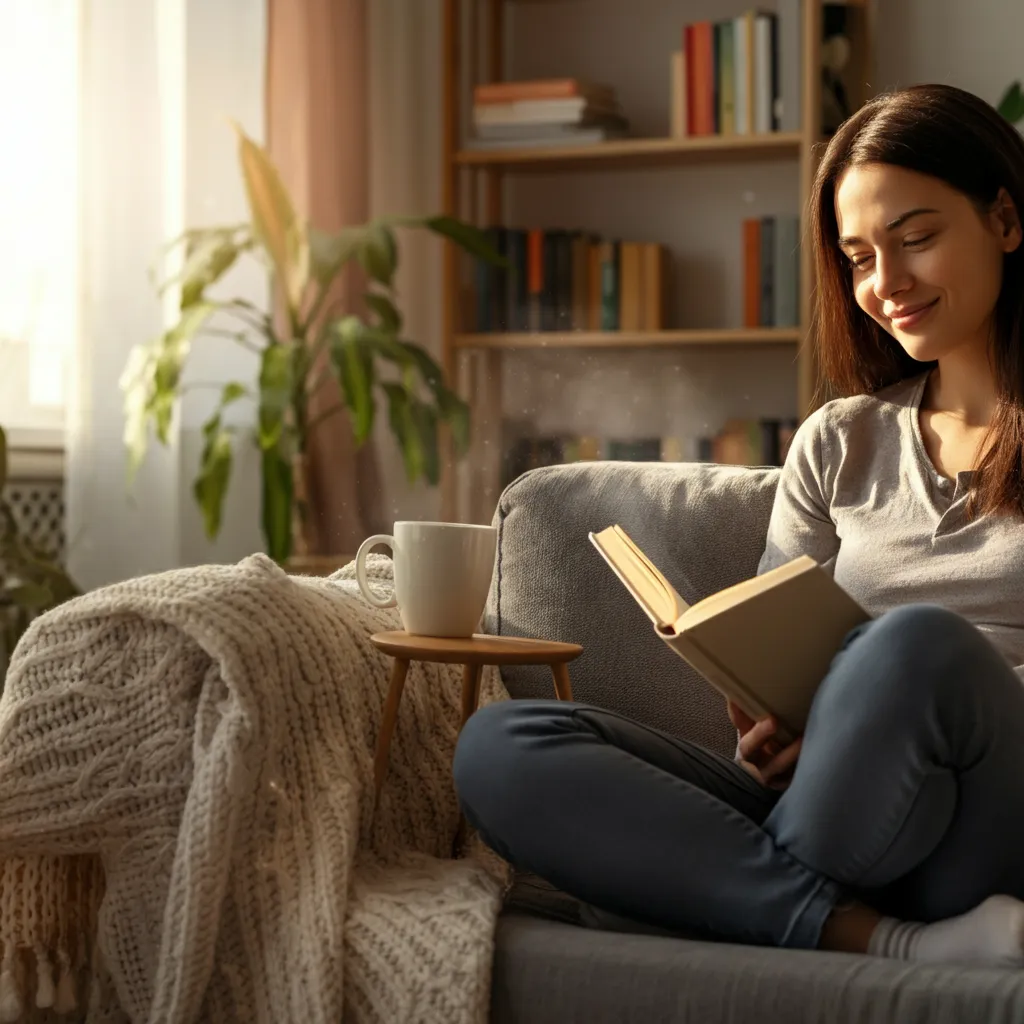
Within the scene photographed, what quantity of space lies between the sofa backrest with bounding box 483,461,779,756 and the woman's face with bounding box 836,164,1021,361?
9.5 inches

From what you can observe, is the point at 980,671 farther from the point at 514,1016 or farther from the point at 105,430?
the point at 105,430

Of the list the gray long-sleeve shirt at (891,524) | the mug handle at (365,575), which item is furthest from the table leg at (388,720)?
the gray long-sleeve shirt at (891,524)

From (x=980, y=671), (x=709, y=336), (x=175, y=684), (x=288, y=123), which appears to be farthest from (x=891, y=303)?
(x=288, y=123)

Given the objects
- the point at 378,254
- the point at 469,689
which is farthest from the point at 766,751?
the point at 378,254

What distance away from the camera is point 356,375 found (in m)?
2.72

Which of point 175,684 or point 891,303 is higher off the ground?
point 891,303

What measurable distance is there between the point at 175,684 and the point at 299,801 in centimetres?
13

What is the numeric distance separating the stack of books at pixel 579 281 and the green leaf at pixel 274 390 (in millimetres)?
675

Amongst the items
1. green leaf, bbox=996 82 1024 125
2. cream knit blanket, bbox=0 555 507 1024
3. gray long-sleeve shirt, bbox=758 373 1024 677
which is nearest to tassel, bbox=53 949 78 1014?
cream knit blanket, bbox=0 555 507 1024

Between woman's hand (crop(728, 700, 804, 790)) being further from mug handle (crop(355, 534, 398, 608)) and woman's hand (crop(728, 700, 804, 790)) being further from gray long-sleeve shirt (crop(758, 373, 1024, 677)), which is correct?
mug handle (crop(355, 534, 398, 608))

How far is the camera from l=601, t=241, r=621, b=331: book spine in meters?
3.16

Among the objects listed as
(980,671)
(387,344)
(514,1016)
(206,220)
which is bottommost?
(514,1016)

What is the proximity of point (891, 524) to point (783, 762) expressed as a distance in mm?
305

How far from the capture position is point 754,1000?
93 cm
